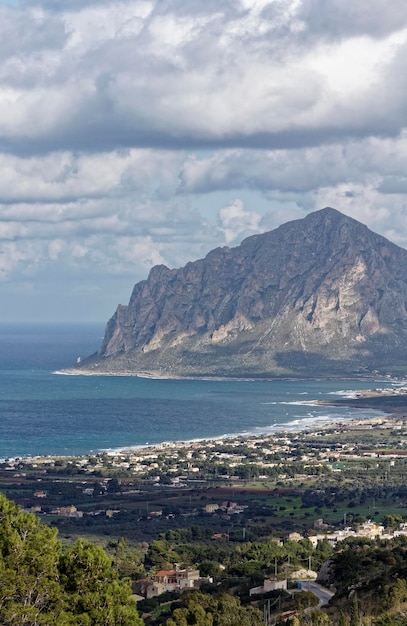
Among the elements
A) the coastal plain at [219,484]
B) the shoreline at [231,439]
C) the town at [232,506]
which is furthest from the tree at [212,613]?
the shoreline at [231,439]

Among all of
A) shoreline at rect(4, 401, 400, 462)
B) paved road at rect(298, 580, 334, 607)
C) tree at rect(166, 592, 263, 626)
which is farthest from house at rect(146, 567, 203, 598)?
shoreline at rect(4, 401, 400, 462)

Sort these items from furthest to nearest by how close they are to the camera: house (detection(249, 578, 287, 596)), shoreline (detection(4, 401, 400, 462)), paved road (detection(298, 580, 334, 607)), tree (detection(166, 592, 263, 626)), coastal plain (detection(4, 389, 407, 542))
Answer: shoreline (detection(4, 401, 400, 462)), coastal plain (detection(4, 389, 407, 542)), house (detection(249, 578, 287, 596)), paved road (detection(298, 580, 334, 607)), tree (detection(166, 592, 263, 626))

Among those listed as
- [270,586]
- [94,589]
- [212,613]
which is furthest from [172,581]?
[94,589]

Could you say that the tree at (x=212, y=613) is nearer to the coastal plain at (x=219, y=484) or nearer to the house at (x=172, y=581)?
the house at (x=172, y=581)

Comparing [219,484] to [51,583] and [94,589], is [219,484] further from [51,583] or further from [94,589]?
[51,583]

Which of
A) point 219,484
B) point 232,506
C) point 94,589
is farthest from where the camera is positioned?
point 219,484

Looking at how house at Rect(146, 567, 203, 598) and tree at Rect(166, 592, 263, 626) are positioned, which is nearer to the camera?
tree at Rect(166, 592, 263, 626)

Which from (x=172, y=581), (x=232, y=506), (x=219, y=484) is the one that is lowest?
(x=232, y=506)

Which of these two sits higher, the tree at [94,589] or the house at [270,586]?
the tree at [94,589]

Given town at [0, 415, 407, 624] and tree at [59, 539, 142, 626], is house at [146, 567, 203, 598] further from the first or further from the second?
tree at [59, 539, 142, 626]
